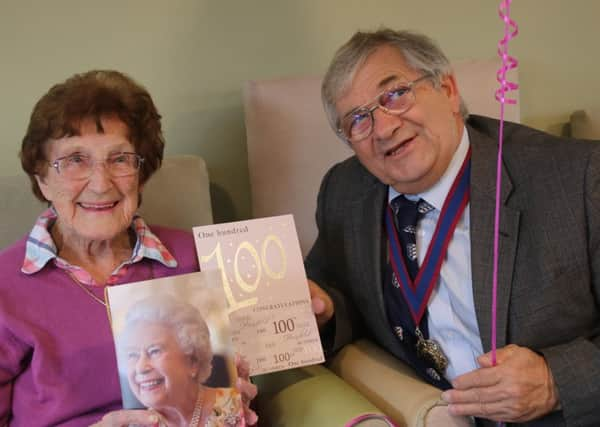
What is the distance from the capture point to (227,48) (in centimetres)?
194

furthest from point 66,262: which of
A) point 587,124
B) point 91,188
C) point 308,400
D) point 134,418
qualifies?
point 587,124

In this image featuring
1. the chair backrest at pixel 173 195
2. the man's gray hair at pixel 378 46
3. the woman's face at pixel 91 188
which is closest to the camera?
the woman's face at pixel 91 188

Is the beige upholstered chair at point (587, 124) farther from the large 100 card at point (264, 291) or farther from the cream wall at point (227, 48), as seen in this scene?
the large 100 card at point (264, 291)

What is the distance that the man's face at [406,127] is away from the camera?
1.35m

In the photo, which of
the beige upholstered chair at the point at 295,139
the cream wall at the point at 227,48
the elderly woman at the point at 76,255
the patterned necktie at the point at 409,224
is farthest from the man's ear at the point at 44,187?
the patterned necktie at the point at 409,224

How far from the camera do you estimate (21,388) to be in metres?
1.21

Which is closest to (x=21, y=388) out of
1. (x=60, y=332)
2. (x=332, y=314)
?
(x=60, y=332)

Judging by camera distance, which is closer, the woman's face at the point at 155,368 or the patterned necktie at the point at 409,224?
the woman's face at the point at 155,368

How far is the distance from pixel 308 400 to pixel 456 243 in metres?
0.45

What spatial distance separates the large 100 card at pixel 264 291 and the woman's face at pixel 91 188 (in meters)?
0.18

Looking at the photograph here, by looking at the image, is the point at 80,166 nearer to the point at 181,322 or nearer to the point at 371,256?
the point at 181,322

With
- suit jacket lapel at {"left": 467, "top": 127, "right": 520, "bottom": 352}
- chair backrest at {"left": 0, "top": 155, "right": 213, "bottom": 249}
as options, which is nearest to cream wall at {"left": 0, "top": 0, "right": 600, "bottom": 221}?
chair backrest at {"left": 0, "top": 155, "right": 213, "bottom": 249}

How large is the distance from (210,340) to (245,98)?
0.91m

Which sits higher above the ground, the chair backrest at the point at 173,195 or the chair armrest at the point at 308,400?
the chair backrest at the point at 173,195
